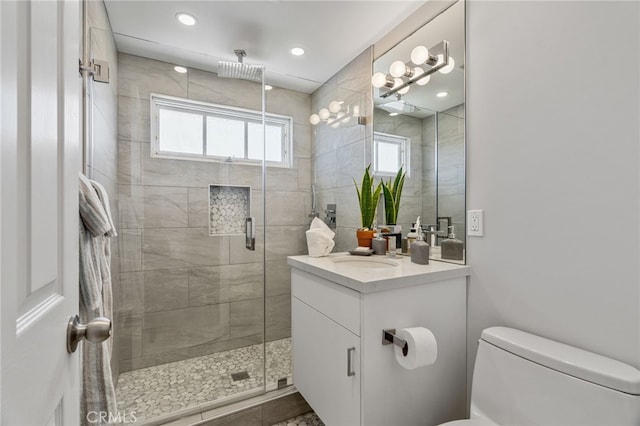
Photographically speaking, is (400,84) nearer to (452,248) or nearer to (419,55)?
(419,55)

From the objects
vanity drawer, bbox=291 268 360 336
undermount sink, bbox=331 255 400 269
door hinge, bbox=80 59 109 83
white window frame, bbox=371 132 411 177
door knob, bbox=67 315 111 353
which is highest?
door hinge, bbox=80 59 109 83

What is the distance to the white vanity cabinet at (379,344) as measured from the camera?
110cm

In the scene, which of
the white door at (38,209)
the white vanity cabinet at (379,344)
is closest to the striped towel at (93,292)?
the white door at (38,209)

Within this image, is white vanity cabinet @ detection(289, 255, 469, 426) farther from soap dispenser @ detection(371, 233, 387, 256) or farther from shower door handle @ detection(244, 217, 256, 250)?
shower door handle @ detection(244, 217, 256, 250)

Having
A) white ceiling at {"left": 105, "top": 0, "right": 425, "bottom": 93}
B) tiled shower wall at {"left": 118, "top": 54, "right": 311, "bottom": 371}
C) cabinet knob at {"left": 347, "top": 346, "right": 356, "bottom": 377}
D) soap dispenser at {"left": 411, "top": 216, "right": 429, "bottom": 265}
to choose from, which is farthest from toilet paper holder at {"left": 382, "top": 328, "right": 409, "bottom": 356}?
white ceiling at {"left": 105, "top": 0, "right": 425, "bottom": 93}

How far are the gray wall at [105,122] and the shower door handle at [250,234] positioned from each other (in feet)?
2.81

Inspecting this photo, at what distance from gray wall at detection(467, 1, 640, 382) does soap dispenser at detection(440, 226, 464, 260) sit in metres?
0.06

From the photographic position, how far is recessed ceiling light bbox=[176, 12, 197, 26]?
5.76ft

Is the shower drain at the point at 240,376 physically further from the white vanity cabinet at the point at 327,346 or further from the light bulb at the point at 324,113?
the light bulb at the point at 324,113

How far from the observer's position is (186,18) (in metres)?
1.79

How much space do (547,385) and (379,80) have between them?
182 cm

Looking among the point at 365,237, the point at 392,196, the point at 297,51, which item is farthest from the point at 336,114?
the point at 365,237

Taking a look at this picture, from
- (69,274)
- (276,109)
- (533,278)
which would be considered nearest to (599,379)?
(533,278)

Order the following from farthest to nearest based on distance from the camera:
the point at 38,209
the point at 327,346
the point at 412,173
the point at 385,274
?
the point at 412,173 < the point at 327,346 < the point at 385,274 < the point at 38,209
